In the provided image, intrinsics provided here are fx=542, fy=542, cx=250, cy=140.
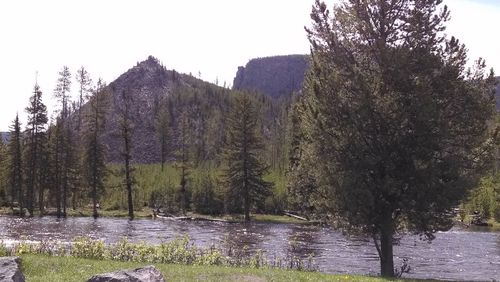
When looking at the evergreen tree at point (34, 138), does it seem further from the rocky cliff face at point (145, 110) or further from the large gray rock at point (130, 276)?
the rocky cliff face at point (145, 110)

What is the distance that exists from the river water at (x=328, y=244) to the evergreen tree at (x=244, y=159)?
11.7 m

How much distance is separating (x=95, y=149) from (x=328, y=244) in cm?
3596

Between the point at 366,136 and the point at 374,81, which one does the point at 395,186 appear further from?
the point at 374,81

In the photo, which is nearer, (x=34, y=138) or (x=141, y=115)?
(x=34, y=138)

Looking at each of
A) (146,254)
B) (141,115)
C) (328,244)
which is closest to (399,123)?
(146,254)

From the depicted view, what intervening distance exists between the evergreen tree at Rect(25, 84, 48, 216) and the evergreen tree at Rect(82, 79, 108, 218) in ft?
17.4

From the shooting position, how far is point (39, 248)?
71.9ft

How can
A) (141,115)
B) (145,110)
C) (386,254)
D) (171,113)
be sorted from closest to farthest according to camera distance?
(386,254), (171,113), (141,115), (145,110)

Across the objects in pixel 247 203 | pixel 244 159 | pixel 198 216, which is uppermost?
pixel 244 159

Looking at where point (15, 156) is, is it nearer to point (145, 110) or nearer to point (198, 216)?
point (198, 216)

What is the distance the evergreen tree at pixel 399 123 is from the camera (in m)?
19.0

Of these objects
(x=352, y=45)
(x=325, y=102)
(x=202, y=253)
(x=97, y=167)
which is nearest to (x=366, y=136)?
(x=325, y=102)

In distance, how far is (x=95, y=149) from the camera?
63.3 metres

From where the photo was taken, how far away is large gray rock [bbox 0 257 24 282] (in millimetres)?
12125
